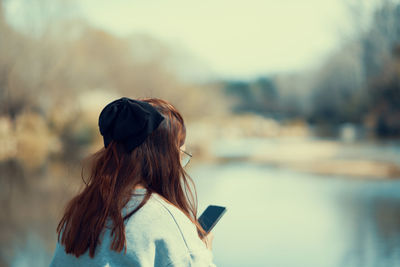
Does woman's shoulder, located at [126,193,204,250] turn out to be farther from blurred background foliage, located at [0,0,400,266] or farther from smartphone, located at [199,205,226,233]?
blurred background foliage, located at [0,0,400,266]

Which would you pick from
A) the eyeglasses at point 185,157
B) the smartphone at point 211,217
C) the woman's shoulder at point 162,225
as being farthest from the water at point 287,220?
the woman's shoulder at point 162,225

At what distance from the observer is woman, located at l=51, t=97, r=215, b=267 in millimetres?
919

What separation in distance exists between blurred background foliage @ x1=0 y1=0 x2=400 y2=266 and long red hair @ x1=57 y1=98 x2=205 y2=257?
10.1 feet

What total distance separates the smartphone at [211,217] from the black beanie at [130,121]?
0.31 metres

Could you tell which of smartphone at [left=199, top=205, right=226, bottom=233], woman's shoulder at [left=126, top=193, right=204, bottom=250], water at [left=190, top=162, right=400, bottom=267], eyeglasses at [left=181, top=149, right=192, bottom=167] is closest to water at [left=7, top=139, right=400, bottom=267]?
water at [left=190, top=162, right=400, bottom=267]

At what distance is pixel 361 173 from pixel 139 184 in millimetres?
9134

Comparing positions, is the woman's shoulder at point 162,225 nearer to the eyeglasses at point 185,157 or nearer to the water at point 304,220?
the eyeglasses at point 185,157

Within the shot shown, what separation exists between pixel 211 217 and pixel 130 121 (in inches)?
14.4

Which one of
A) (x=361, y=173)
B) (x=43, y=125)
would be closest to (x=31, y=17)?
(x=43, y=125)

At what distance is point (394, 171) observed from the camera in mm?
9500

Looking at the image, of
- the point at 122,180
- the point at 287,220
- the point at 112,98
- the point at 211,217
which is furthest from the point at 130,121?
the point at 112,98

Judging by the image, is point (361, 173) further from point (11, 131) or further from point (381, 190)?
point (11, 131)

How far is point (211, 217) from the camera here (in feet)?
3.97

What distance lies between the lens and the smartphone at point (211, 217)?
3.87 ft
